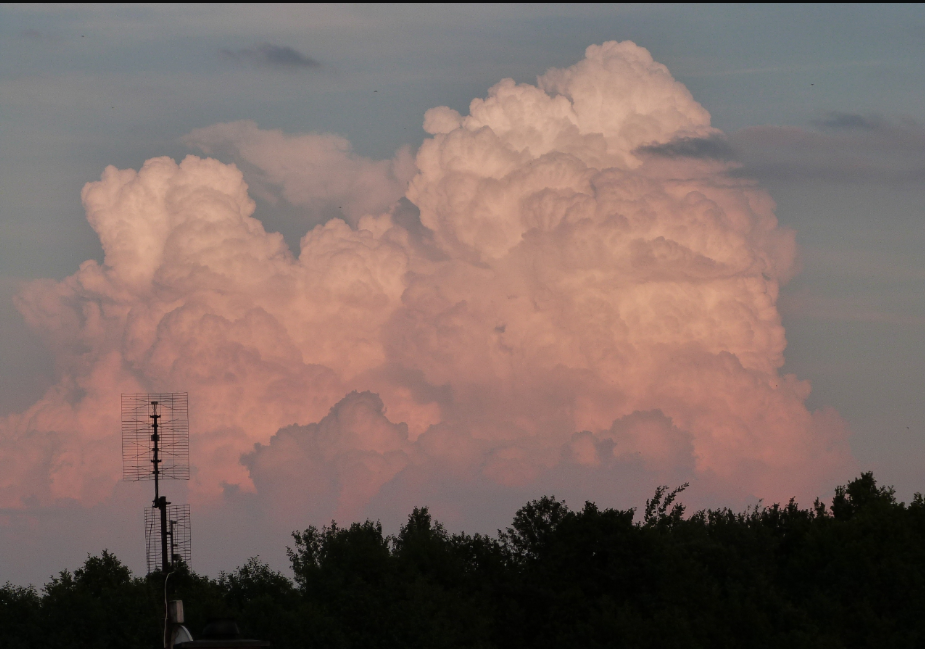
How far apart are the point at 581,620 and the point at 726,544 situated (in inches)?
688

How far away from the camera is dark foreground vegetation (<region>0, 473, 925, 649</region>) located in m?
73.4

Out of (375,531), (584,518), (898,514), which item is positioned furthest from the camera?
(375,531)

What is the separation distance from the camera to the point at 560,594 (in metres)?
75.9

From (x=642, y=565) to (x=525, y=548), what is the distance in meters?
9.52

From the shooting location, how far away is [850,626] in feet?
245

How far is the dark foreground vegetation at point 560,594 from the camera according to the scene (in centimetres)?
7338

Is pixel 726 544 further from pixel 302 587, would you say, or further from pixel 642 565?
pixel 302 587

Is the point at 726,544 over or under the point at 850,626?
over

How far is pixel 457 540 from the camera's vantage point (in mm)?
88000

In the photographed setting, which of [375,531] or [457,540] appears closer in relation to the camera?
[457,540]

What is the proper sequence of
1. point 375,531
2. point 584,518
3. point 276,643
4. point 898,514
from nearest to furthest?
point 276,643 → point 584,518 → point 898,514 → point 375,531

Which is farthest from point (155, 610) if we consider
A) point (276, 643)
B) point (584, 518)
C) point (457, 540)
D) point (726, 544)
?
point (726, 544)

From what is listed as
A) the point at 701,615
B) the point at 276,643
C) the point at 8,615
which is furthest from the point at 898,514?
the point at 8,615

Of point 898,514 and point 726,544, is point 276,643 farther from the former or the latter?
point 898,514
